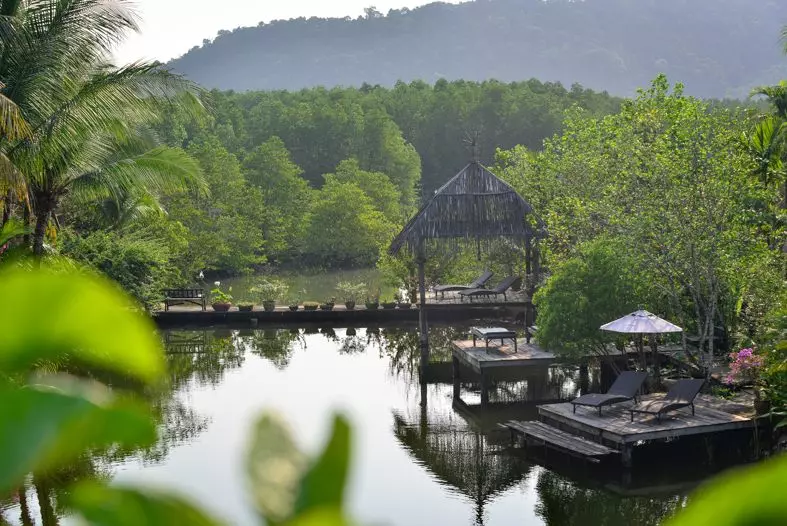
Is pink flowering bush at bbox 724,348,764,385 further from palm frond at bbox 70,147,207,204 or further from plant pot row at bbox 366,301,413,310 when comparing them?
plant pot row at bbox 366,301,413,310

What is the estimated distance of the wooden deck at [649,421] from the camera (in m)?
11.7

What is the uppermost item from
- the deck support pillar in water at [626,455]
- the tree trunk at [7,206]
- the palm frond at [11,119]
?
the palm frond at [11,119]

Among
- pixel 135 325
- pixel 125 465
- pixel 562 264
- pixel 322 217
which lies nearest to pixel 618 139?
pixel 562 264

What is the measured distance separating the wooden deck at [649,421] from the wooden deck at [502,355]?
2263 millimetres

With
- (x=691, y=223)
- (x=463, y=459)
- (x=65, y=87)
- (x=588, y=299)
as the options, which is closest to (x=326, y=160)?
(x=588, y=299)

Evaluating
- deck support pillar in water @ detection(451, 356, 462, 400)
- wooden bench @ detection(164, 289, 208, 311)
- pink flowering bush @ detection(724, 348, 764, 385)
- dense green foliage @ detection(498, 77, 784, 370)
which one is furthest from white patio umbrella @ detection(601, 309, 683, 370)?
wooden bench @ detection(164, 289, 208, 311)

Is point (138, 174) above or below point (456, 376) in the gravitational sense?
above

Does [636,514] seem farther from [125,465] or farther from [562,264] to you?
[125,465]

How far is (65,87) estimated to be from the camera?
12633 millimetres

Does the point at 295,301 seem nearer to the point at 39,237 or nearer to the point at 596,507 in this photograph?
the point at 39,237

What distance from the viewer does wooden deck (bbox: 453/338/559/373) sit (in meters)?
15.6

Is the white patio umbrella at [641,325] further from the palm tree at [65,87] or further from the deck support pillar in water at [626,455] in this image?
the palm tree at [65,87]

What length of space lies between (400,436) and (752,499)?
46.2 feet

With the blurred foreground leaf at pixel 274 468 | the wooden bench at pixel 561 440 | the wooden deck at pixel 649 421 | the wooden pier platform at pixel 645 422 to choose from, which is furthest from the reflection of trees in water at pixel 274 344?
the blurred foreground leaf at pixel 274 468
